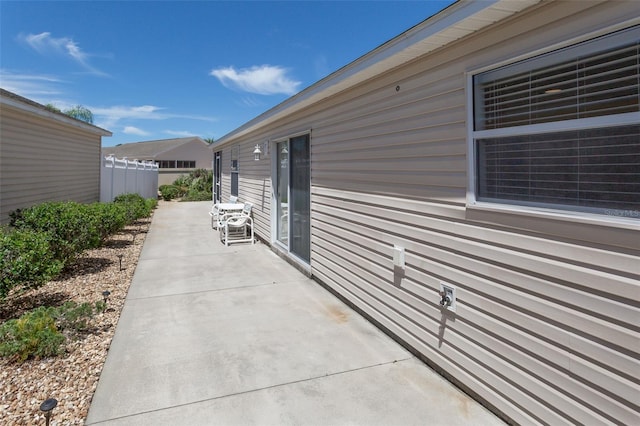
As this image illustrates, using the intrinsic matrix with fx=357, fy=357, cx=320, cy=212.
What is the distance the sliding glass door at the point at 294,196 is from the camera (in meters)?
5.58

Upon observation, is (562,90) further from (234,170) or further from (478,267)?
(234,170)

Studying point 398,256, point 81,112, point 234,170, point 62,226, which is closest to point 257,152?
point 234,170

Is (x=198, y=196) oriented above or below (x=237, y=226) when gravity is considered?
above

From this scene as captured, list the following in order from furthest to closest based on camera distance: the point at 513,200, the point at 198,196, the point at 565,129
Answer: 1. the point at 198,196
2. the point at 513,200
3. the point at 565,129

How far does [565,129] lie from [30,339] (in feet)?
13.1

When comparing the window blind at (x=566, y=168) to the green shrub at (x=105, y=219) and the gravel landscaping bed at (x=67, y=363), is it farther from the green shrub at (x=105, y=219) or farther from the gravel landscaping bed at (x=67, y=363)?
the green shrub at (x=105, y=219)

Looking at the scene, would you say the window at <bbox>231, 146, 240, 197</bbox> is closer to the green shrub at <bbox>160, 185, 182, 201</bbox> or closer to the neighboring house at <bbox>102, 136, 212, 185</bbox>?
the green shrub at <bbox>160, 185, 182, 201</bbox>

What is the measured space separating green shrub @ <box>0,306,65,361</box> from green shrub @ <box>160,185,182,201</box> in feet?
61.7

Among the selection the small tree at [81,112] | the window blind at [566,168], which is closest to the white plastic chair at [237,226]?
the window blind at [566,168]

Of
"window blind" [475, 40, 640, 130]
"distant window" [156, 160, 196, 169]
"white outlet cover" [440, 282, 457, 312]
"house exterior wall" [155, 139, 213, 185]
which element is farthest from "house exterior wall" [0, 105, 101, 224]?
"distant window" [156, 160, 196, 169]

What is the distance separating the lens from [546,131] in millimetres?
1946

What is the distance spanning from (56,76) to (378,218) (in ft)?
88.1

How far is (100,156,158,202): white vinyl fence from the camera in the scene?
1191 cm

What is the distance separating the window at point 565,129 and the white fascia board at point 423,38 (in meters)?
0.31
